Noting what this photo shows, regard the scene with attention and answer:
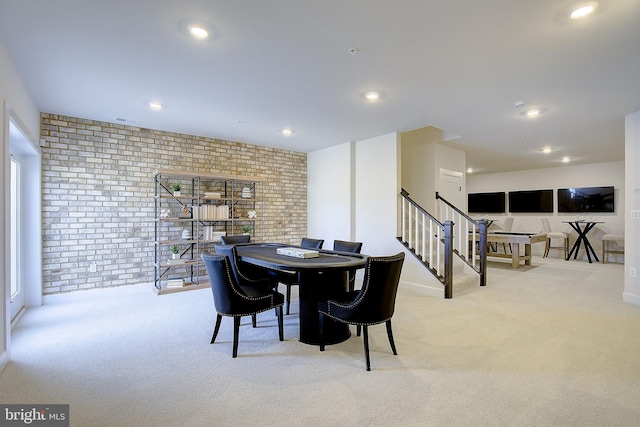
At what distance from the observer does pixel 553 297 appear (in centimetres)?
478

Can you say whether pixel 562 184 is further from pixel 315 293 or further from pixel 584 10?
pixel 315 293

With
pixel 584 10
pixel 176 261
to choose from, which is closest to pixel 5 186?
pixel 176 261

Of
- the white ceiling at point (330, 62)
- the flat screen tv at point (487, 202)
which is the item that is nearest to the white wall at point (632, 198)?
the white ceiling at point (330, 62)

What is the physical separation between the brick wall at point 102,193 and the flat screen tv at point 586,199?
9.38 m

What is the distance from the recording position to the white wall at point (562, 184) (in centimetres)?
832

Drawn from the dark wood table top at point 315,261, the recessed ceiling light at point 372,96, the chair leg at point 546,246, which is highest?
the recessed ceiling light at point 372,96

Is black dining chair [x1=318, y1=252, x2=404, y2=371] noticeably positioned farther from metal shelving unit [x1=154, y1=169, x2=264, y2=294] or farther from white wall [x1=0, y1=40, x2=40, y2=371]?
metal shelving unit [x1=154, y1=169, x2=264, y2=294]

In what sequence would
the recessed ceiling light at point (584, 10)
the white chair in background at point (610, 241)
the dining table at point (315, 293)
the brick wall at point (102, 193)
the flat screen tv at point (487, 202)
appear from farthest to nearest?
the flat screen tv at point (487, 202) → the white chair in background at point (610, 241) → the brick wall at point (102, 193) → the dining table at point (315, 293) → the recessed ceiling light at point (584, 10)

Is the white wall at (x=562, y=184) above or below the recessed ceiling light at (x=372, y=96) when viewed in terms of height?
below

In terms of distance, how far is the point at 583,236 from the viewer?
8.45 meters

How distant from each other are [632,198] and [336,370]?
15.8 feet

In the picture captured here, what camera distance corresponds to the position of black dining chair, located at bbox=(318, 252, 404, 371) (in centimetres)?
252

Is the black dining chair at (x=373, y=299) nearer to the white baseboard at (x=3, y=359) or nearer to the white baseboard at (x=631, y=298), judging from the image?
the white baseboard at (x=3, y=359)

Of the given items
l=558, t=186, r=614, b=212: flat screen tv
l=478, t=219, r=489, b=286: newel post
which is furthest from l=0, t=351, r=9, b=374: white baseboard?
l=558, t=186, r=614, b=212: flat screen tv
